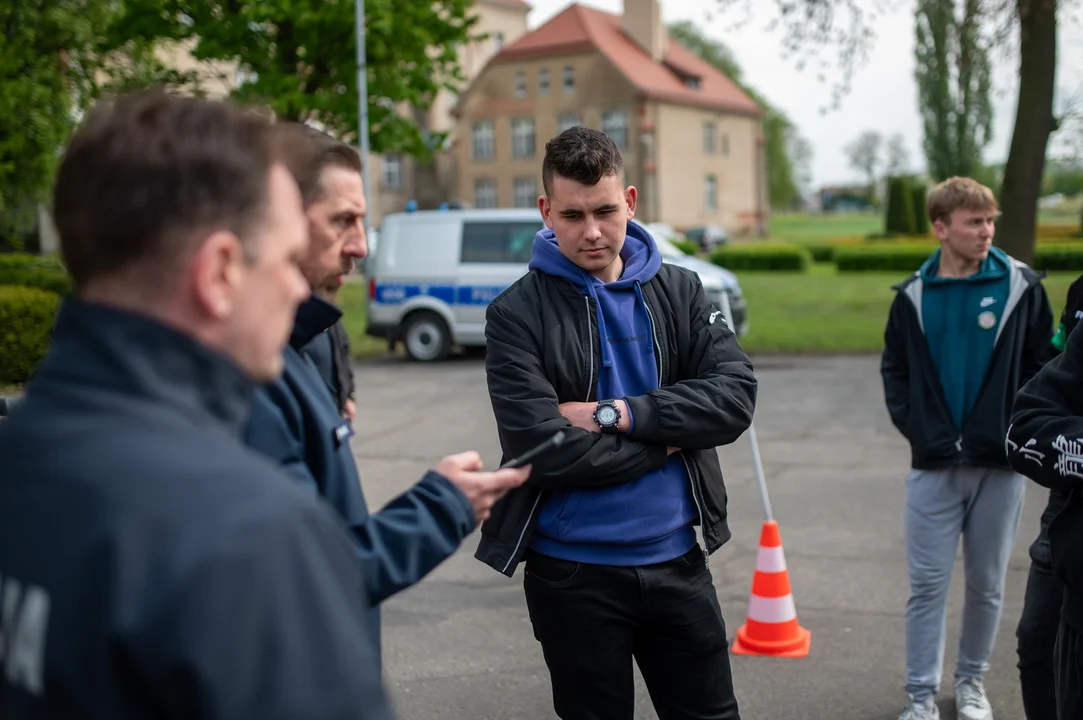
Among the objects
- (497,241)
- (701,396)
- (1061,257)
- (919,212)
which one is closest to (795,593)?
(701,396)

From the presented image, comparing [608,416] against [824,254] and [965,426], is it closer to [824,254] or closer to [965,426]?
[965,426]

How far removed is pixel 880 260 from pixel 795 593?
101 ft

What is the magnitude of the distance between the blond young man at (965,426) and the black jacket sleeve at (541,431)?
1748 mm

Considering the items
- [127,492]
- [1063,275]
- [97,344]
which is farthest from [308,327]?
[1063,275]

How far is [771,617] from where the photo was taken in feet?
16.6

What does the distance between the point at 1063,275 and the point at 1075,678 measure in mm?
27763

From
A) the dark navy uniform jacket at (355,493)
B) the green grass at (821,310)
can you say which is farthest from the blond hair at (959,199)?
the green grass at (821,310)

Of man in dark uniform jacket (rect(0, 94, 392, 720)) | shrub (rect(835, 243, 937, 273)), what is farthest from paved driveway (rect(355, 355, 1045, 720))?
shrub (rect(835, 243, 937, 273))

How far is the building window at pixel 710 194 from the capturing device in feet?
206

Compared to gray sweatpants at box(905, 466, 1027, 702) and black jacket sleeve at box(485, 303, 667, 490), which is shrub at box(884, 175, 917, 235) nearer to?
gray sweatpants at box(905, 466, 1027, 702)

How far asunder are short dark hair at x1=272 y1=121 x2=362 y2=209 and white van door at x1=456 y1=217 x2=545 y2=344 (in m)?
13.7

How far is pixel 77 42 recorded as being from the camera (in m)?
16.1

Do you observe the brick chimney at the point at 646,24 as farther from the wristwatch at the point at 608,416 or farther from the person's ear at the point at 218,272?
the person's ear at the point at 218,272

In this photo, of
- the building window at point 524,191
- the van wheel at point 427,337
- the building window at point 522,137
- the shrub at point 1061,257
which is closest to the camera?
the van wheel at point 427,337
